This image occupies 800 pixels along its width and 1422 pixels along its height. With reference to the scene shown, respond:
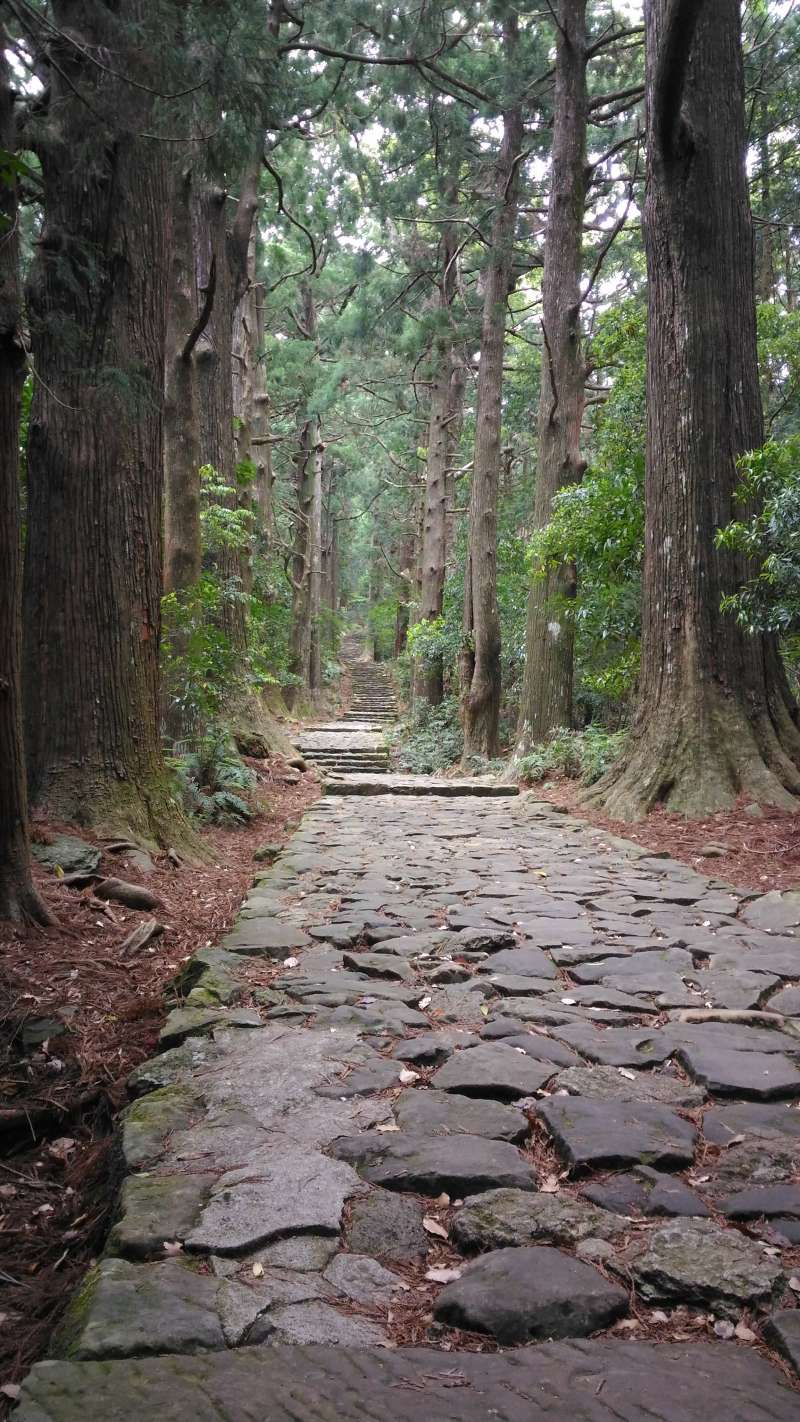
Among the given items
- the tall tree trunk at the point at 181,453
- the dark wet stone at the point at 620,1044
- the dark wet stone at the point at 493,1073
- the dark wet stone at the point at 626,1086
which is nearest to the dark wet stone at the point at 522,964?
the dark wet stone at the point at 620,1044

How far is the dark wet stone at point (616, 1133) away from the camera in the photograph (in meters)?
2.03

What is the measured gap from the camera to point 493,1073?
2514mm

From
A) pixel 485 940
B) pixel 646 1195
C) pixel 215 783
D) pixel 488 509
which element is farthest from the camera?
pixel 488 509

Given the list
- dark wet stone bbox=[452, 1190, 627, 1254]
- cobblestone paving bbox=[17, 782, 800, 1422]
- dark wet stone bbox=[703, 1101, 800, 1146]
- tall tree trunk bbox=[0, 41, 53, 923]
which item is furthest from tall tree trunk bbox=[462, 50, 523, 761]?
dark wet stone bbox=[452, 1190, 627, 1254]

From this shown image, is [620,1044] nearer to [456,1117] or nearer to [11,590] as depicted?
[456,1117]

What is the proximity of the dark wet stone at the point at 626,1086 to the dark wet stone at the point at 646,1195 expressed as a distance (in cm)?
39

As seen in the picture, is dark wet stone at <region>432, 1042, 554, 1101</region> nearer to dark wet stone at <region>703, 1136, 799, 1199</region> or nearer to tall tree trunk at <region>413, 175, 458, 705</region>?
dark wet stone at <region>703, 1136, 799, 1199</region>

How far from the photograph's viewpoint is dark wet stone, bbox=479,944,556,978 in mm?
3496

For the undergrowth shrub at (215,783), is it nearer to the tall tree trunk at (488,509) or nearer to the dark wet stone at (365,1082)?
the dark wet stone at (365,1082)

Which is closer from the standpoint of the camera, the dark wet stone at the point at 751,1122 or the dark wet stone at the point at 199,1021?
the dark wet stone at the point at 751,1122

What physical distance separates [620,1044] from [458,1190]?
1.02 m

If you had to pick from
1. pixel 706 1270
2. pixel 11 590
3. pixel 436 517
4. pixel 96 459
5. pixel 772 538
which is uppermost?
pixel 436 517

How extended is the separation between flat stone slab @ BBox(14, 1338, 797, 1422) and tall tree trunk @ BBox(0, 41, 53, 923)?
92.6 inches

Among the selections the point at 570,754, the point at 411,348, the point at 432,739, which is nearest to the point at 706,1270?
the point at 570,754
